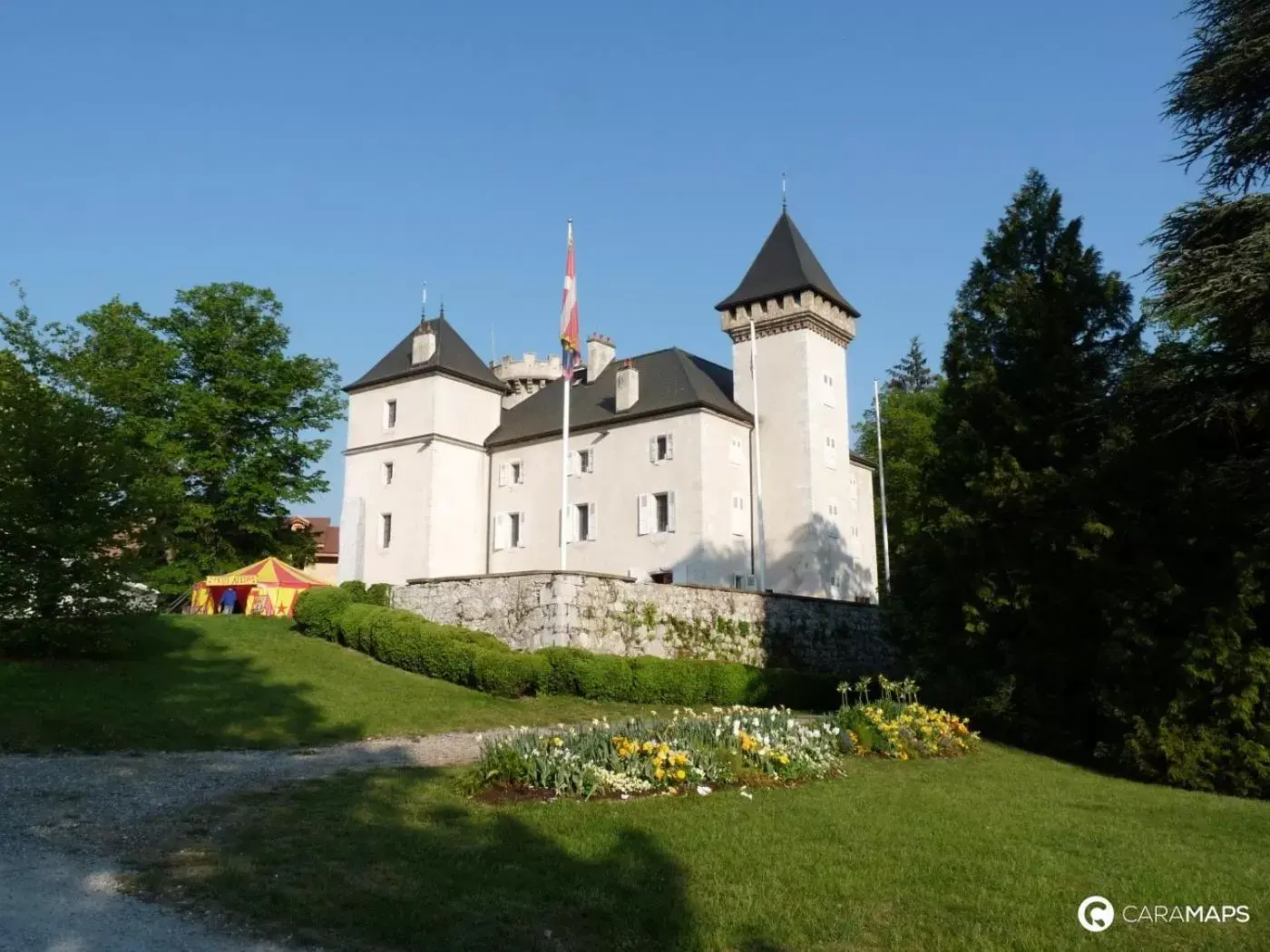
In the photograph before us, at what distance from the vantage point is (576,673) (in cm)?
2180

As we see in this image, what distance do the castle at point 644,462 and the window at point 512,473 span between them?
0.05m

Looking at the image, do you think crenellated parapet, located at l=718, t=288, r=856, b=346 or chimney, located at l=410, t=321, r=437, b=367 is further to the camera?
chimney, located at l=410, t=321, r=437, b=367

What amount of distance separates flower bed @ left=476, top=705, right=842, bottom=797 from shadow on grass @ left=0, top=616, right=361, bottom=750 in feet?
19.4

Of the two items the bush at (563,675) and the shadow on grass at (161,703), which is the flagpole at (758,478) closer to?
the bush at (563,675)

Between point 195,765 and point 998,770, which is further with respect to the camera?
point 998,770

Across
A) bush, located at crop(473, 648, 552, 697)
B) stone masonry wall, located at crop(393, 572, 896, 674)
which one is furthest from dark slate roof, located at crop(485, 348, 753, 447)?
bush, located at crop(473, 648, 552, 697)

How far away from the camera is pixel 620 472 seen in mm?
36375

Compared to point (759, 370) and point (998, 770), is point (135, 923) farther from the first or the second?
point (759, 370)

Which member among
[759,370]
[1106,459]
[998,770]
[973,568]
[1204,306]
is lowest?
[998,770]

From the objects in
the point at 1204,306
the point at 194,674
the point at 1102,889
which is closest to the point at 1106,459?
the point at 1204,306

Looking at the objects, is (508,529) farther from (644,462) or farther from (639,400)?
(639,400)

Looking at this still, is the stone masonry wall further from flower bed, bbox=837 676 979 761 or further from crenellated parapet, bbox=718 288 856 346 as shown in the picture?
crenellated parapet, bbox=718 288 856 346

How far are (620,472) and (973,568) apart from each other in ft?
67.9

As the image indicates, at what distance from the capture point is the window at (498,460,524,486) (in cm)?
3919
